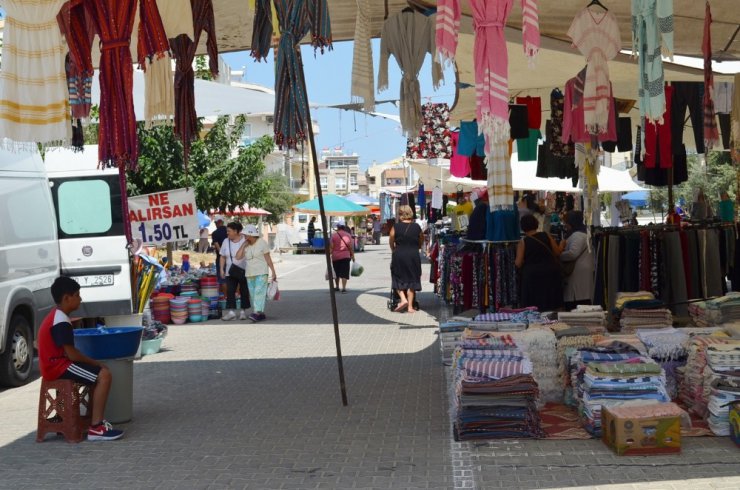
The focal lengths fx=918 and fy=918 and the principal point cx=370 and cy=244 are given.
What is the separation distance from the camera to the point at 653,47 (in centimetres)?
757

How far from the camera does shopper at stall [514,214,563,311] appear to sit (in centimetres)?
1147

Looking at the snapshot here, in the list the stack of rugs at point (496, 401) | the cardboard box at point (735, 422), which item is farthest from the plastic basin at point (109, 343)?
the cardboard box at point (735, 422)

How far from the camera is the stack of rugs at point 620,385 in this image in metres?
7.02

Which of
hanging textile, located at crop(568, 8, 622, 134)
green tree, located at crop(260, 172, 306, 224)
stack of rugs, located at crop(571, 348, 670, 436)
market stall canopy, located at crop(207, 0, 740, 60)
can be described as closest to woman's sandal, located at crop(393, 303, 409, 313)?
market stall canopy, located at crop(207, 0, 740, 60)

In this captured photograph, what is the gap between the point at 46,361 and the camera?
7.60 m

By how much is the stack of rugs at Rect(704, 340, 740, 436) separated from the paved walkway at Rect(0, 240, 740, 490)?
6.6 inches

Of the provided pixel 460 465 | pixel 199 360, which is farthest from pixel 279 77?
pixel 199 360

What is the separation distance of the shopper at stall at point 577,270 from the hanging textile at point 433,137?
507 centimetres

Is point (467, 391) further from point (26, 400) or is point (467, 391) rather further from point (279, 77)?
point (26, 400)

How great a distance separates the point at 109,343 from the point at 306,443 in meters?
2.02

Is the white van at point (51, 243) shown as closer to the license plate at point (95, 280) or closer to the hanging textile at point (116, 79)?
the license plate at point (95, 280)

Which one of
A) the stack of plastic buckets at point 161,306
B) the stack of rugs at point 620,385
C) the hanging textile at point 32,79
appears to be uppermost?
the hanging textile at point 32,79

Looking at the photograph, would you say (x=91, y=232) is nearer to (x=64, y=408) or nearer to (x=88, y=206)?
(x=88, y=206)

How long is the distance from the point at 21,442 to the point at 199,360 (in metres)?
4.50
